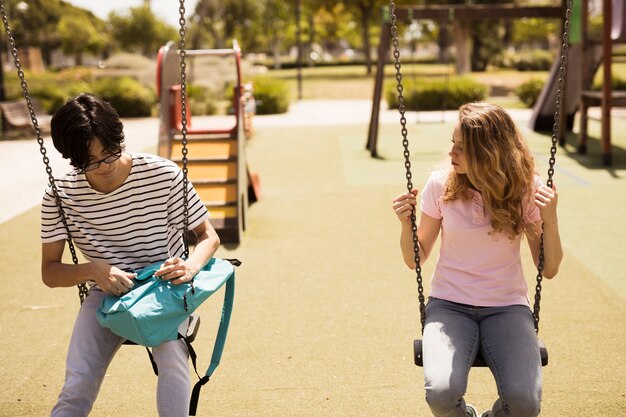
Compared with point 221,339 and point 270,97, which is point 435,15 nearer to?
point 270,97

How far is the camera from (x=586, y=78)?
34.4ft

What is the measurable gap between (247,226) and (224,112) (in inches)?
500

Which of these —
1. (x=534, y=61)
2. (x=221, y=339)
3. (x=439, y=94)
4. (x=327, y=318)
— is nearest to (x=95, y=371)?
(x=221, y=339)

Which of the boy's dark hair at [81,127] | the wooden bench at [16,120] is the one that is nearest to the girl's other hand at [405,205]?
the boy's dark hair at [81,127]

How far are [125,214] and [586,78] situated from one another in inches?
367

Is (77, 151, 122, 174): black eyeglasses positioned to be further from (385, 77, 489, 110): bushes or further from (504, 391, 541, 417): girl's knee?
(385, 77, 489, 110): bushes

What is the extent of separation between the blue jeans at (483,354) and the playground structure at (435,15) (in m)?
8.50

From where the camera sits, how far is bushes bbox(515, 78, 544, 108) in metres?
18.5

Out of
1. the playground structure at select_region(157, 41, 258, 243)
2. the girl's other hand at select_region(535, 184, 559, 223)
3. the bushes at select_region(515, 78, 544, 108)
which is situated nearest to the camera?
the girl's other hand at select_region(535, 184, 559, 223)

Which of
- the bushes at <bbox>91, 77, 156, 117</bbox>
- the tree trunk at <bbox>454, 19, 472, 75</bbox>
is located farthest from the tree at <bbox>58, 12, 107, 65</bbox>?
the bushes at <bbox>91, 77, 156, 117</bbox>

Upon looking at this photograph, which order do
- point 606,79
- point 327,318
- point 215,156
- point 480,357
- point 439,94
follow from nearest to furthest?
point 480,357
point 327,318
point 215,156
point 606,79
point 439,94

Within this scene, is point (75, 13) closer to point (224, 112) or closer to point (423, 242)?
point (224, 112)

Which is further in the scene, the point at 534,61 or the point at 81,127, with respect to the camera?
the point at 534,61

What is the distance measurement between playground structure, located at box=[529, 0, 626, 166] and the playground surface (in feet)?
3.92
